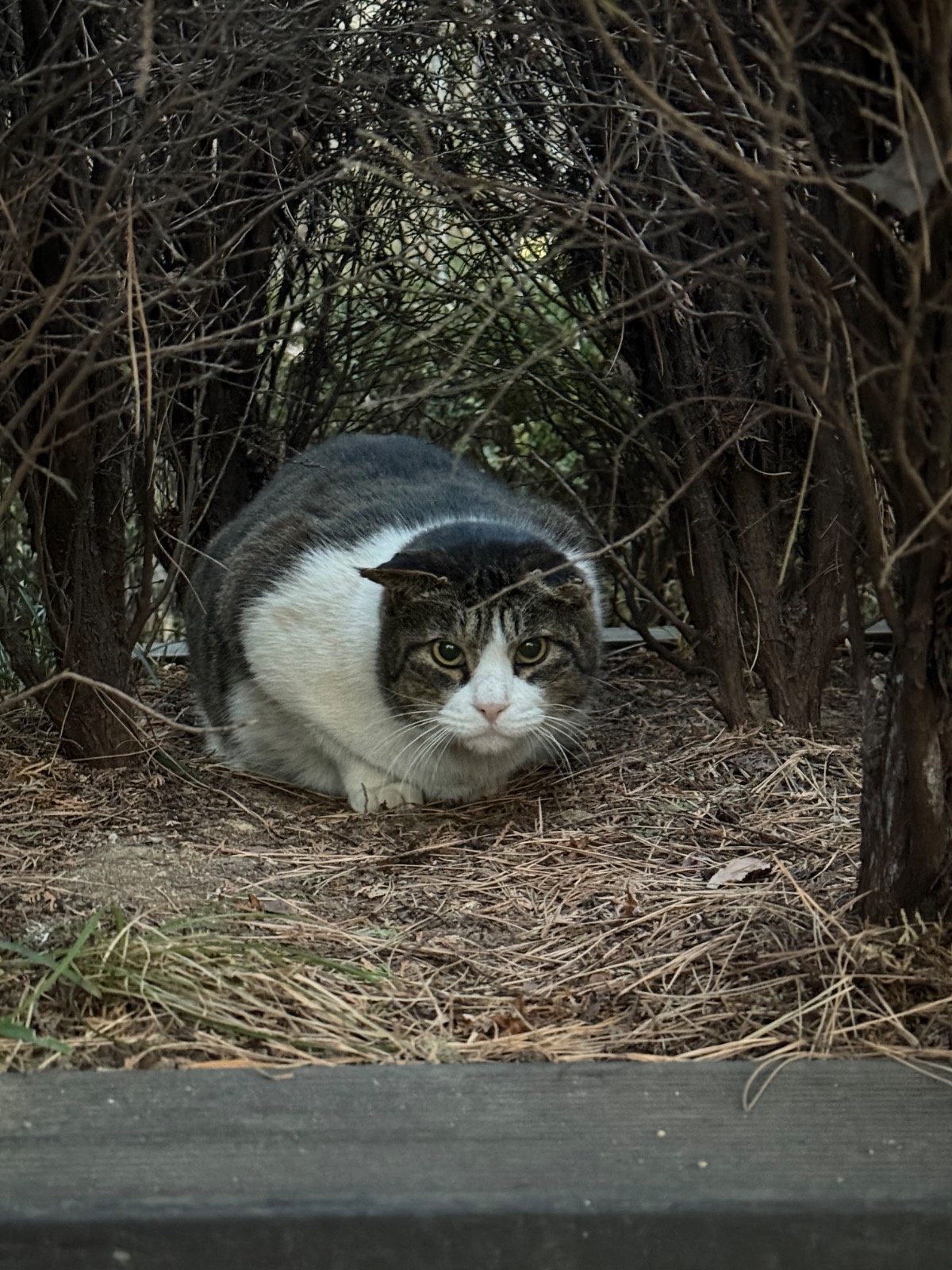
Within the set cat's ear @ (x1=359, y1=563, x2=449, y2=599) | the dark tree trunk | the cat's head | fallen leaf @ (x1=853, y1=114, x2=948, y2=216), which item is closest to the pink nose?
the cat's head

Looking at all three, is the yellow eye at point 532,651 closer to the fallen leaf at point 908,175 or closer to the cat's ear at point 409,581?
the cat's ear at point 409,581

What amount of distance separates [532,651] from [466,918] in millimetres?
834

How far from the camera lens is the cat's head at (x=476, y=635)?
10.2ft

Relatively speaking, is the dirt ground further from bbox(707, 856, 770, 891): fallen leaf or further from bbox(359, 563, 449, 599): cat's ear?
bbox(359, 563, 449, 599): cat's ear

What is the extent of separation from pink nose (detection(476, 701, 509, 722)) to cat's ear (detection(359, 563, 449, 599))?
31 centimetres

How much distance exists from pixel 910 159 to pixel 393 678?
1.95 meters

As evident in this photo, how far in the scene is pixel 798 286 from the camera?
177 cm

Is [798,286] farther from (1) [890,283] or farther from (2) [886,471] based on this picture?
(2) [886,471]

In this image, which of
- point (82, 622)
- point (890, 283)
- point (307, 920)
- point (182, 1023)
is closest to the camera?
Answer: point (890, 283)

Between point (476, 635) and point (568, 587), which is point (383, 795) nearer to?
point (476, 635)

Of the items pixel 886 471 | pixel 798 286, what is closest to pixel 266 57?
pixel 798 286

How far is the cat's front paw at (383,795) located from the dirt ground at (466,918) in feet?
0.21

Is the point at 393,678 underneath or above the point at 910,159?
underneath

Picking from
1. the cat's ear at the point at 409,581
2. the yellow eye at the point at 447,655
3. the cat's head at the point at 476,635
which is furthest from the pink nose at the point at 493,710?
the cat's ear at the point at 409,581
